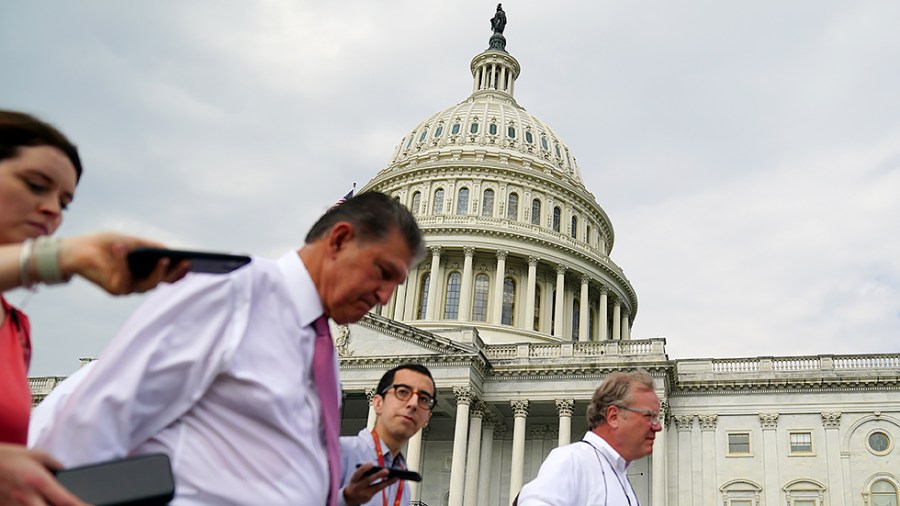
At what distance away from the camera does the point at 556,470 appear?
19.2 feet

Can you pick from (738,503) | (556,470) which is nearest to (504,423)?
(738,503)

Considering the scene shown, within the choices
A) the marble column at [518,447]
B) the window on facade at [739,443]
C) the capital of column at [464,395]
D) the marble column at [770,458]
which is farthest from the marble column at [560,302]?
the marble column at [770,458]

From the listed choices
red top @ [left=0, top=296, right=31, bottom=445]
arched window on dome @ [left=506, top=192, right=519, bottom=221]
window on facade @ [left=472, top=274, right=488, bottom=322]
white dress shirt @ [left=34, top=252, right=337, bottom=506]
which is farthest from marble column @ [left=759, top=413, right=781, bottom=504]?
red top @ [left=0, top=296, right=31, bottom=445]

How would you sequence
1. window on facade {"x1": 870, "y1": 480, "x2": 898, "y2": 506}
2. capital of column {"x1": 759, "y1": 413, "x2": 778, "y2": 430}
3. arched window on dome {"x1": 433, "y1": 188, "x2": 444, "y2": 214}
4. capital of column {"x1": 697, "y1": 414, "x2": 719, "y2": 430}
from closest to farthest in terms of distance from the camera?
window on facade {"x1": 870, "y1": 480, "x2": 898, "y2": 506} < capital of column {"x1": 759, "y1": 413, "x2": 778, "y2": 430} < capital of column {"x1": 697, "y1": 414, "x2": 719, "y2": 430} < arched window on dome {"x1": 433, "y1": 188, "x2": 444, "y2": 214}

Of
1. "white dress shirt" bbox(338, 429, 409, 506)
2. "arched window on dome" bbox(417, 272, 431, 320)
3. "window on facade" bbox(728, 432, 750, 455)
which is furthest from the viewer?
"arched window on dome" bbox(417, 272, 431, 320)

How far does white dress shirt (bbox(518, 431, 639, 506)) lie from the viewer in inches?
226

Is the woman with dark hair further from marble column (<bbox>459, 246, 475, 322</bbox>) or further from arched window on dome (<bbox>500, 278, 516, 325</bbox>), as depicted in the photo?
arched window on dome (<bbox>500, 278, 516, 325</bbox>)

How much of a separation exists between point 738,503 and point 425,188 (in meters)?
32.8

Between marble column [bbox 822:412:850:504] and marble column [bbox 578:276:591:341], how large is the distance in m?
19.6

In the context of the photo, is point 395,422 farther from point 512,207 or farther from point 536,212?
point 536,212

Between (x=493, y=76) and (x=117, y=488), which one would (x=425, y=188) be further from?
(x=117, y=488)

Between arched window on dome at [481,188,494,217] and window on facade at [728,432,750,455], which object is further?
arched window on dome at [481,188,494,217]

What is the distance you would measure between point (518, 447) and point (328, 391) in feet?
124

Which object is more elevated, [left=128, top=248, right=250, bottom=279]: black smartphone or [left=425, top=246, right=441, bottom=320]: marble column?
[left=425, top=246, right=441, bottom=320]: marble column
